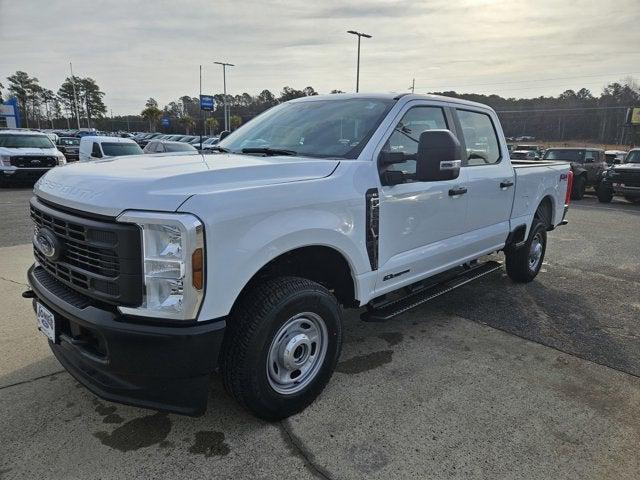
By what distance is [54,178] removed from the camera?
2.79 meters

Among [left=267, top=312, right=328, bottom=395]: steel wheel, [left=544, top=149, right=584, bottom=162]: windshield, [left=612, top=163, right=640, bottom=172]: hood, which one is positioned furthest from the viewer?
[left=544, top=149, right=584, bottom=162]: windshield

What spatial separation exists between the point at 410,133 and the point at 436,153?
0.65 metres

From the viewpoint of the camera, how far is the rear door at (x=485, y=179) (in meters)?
4.22

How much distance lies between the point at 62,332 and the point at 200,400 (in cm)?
87

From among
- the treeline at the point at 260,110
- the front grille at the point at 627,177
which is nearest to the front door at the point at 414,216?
the front grille at the point at 627,177

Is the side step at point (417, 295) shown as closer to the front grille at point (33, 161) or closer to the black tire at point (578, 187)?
the black tire at point (578, 187)

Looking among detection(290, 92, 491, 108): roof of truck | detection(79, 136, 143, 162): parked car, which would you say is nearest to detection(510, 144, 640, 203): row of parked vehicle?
detection(290, 92, 491, 108): roof of truck

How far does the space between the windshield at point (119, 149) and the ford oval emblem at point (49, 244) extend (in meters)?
13.3

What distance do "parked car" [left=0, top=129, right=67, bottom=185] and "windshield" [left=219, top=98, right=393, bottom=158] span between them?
42.1 feet

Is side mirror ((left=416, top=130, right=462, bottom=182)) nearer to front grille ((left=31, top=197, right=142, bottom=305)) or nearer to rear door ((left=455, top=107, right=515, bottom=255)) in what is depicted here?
rear door ((left=455, top=107, right=515, bottom=255))

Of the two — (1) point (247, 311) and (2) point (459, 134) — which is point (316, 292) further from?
(2) point (459, 134)

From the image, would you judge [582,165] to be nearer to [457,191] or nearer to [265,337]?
[457,191]

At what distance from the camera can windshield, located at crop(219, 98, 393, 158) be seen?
3311 millimetres

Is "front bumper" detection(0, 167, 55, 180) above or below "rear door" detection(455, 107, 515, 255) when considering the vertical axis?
below
